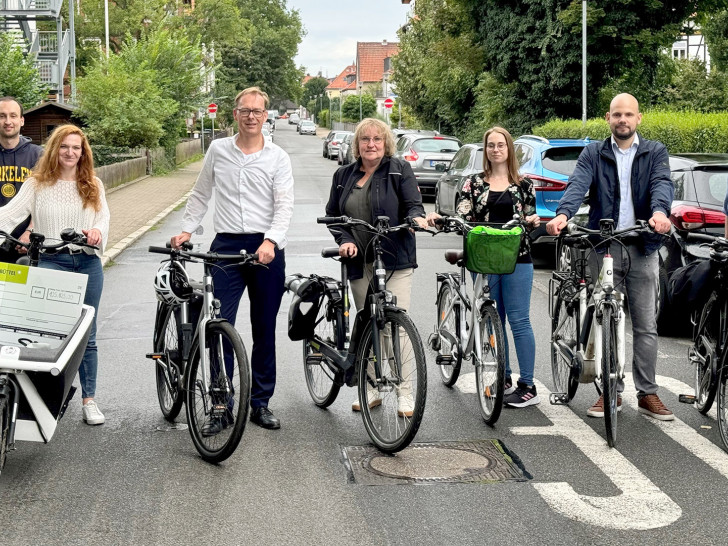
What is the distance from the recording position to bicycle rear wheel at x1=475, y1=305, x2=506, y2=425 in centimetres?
628

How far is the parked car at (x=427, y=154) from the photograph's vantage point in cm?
2672

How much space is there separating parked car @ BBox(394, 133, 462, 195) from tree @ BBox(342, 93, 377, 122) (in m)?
74.0

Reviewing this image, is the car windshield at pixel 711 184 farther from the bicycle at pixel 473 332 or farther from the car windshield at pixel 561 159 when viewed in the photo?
the car windshield at pixel 561 159

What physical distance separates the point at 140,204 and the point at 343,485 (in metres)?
20.5

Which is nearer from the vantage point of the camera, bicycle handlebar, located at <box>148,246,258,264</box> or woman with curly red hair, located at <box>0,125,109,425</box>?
bicycle handlebar, located at <box>148,246,258,264</box>

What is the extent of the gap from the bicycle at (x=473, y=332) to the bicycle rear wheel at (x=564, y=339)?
1.58 feet

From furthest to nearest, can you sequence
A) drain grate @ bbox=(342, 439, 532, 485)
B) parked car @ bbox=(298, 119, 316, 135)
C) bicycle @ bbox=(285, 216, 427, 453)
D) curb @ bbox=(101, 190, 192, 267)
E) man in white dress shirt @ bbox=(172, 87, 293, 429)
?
1. parked car @ bbox=(298, 119, 316, 135)
2. curb @ bbox=(101, 190, 192, 267)
3. man in white dress shirt @ bbox=(172, 87, 293, 429)
4. bicycle @ bbox=(285, 216, 427, 453)
5. drain grate @ bbox=(342, 439, 532, 485)

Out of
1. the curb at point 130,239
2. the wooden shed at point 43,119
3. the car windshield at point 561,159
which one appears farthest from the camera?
the wooden shed at point 43,119

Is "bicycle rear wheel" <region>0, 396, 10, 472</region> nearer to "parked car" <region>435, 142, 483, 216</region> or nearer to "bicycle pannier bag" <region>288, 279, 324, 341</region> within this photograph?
"bicycle pannier bag" <region>288, 279, 324, 341</region>

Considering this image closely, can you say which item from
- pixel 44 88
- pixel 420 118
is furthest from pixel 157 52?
pixel 420 118

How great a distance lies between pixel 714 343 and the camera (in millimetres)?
6555

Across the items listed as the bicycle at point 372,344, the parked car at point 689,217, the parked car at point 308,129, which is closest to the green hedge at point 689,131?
the parked car at point 689,217

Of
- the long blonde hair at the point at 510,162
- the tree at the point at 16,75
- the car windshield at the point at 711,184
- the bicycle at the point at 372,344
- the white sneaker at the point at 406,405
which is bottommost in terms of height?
the white sneaker at the point at 406,405

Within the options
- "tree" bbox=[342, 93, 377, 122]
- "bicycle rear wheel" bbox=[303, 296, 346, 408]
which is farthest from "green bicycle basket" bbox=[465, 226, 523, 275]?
"tree" bbox=[342, 93, 377, 122]
